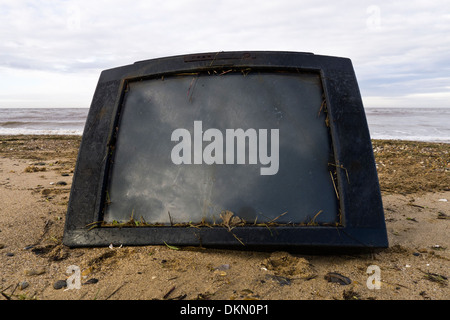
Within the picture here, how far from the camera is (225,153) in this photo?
1.61 m

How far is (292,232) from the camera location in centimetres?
148

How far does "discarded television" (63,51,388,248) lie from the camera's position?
151cm

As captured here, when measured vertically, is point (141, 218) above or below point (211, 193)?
below

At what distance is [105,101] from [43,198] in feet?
5.88

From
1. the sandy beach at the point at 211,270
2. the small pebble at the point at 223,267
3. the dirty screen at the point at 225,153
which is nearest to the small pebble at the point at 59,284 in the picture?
the sandy beach at the point at 211,270

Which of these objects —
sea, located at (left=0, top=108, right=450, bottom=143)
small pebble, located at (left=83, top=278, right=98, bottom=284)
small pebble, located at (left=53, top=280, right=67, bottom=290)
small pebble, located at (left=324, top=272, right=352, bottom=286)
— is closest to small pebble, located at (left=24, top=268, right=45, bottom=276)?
small pebble, located at (left=53, top=280, right=67, bottom=290)

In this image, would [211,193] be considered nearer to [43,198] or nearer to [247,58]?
[247,58]

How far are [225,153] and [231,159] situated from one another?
43 mm

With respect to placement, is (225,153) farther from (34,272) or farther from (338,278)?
(34,272)

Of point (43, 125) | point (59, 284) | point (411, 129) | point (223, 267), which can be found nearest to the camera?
point (59, 284)

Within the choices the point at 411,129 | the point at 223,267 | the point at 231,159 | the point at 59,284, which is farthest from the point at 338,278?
the point at 411,129

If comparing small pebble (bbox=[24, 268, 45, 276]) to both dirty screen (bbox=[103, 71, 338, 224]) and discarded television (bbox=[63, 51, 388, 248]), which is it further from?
dirty screen (bbox=[103, 71, 338, 224])
